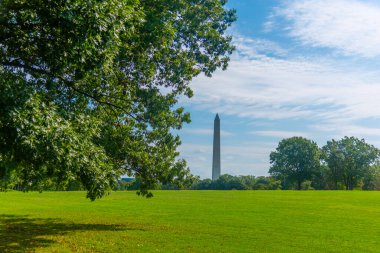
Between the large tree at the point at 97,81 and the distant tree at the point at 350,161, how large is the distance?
120956 millimetres

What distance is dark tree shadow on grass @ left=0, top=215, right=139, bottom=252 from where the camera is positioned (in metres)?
20.8

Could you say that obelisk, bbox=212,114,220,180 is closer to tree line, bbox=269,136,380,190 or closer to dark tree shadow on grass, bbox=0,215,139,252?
tree line, bbox=269,136,380,190

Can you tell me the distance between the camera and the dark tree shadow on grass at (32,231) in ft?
68.2

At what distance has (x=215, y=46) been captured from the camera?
84.6 ft

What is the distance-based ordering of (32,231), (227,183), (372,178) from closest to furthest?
(32,231)
(227,183)
(372,178)

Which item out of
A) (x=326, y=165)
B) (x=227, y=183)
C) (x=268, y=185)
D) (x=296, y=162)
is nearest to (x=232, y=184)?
(x=227, y=183)

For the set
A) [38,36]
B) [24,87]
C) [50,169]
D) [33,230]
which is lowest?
[33,230]

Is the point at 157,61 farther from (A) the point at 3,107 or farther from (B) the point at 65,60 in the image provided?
(A) the point at 3,107

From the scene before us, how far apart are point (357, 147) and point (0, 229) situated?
137m

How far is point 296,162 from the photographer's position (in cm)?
13638

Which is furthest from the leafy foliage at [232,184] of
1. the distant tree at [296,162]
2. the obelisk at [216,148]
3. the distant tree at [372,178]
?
the distant tree at [372,178]

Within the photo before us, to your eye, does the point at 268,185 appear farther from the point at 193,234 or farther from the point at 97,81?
the point at 97,81

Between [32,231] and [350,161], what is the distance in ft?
427

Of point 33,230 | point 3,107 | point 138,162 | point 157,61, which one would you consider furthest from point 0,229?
point 3,107
